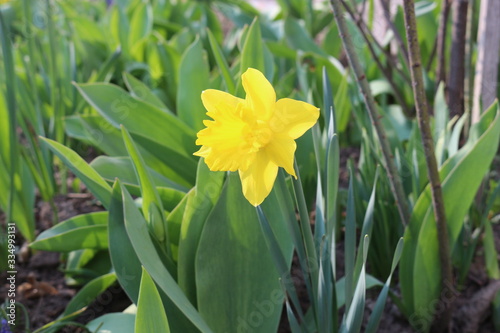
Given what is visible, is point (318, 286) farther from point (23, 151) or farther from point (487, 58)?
point (23, 151)

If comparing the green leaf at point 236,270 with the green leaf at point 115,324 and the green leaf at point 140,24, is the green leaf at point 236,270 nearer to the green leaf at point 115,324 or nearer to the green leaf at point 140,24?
the green leaf at point 115,324

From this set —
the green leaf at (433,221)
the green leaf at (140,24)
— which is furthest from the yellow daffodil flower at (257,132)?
the green leaf at (140,24)

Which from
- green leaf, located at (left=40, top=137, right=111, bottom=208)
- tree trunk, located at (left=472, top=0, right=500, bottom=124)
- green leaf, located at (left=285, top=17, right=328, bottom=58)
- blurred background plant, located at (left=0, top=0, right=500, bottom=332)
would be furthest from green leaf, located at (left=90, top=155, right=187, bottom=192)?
green leaf, located at (left=285, top=17, right=328, bottom=58)

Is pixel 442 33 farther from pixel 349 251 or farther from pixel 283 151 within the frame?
pixel 283 151

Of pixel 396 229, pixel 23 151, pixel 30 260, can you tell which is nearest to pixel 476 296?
pixel 396 229

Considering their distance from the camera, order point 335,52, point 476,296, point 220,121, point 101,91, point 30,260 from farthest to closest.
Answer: point 335,52 → point 30,260 → point 101,91 → point 476,296 → point 220,121

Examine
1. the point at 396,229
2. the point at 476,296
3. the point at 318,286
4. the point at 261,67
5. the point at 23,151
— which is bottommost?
the point at 476,296

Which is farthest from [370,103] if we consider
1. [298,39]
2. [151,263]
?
[298,39]

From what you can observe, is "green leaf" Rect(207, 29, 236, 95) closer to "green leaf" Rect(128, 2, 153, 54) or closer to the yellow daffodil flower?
the yellow daffodil flower
